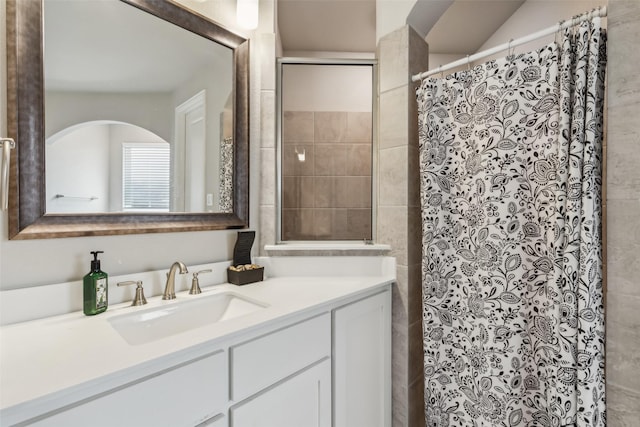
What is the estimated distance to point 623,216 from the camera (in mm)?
892

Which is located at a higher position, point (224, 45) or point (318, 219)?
point (224, 45)

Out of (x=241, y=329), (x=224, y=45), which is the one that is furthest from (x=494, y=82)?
(x=241, y=329)

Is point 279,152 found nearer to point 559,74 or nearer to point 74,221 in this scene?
point 74,221

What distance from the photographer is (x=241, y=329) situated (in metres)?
0.87

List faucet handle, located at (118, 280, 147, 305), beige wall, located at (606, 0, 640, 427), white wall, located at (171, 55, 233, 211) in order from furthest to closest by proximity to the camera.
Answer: white wall, located at (171, 55, 233, 211) → faucet handle, located at (118, 280, 147, 305) → beige wall, located at (606, 0, 640, 427)

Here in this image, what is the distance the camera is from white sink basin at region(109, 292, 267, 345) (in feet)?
3.29

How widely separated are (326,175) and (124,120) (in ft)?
3.32

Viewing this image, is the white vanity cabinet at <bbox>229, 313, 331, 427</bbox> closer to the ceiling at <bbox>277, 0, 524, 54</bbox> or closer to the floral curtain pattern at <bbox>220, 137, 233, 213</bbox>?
the floral curtain pattern at <bbox>220, 137, 233, 213</bbox>

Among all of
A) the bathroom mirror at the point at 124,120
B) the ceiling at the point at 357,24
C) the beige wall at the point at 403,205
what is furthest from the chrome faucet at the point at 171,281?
the ceiling at the point at 357,24

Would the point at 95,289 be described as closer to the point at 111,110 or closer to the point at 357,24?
the point at 111,110

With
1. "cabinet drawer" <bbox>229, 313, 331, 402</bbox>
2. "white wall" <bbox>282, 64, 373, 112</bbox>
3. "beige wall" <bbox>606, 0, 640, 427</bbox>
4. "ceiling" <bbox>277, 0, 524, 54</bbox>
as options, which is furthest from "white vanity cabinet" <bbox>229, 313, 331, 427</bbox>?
"ceiling" <bbox>277, 0, 524, 54</bbox>

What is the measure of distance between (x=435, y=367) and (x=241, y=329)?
0.97 m

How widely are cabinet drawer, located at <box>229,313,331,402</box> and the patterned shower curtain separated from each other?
557 mm

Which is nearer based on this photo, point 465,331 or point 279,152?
point 465,331
